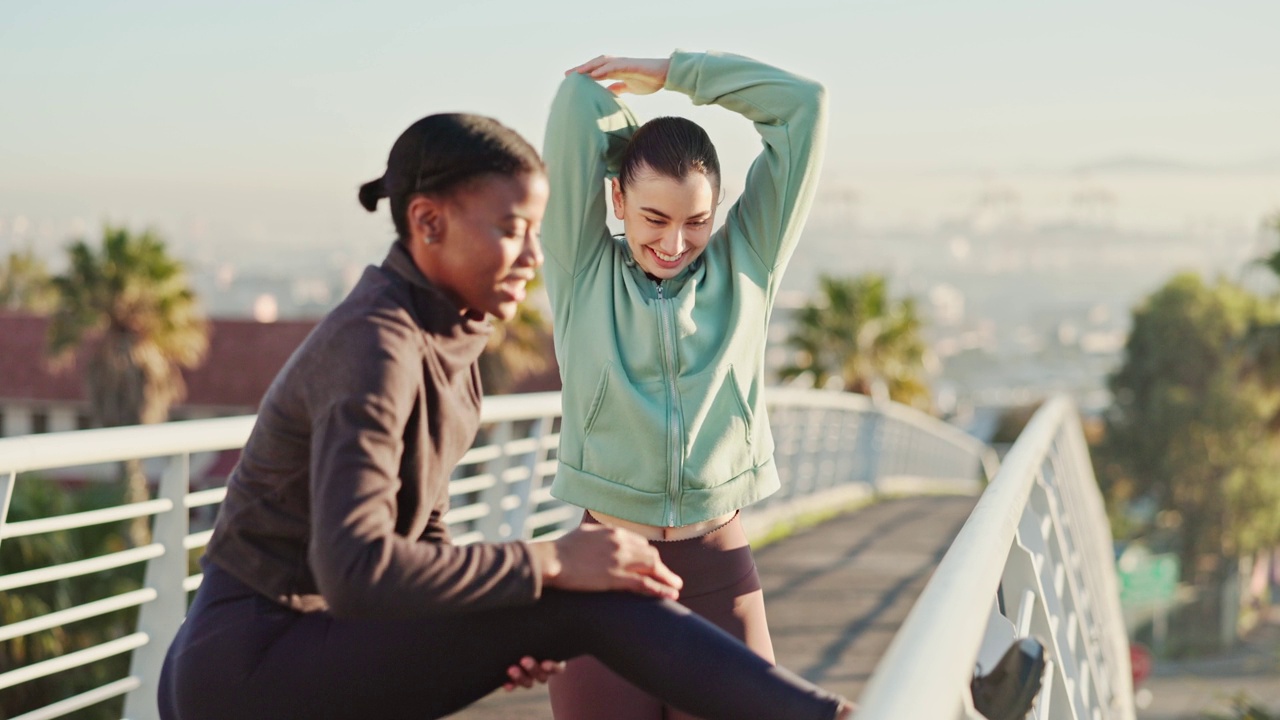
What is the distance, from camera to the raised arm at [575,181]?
2717 mm

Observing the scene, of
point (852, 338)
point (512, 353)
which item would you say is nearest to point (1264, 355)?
point (852, 338)

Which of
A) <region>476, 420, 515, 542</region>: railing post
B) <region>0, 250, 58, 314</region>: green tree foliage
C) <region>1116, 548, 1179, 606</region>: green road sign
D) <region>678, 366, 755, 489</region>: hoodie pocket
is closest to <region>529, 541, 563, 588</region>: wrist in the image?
<region>678, 366, 755, 489</region>: hoodie pocket

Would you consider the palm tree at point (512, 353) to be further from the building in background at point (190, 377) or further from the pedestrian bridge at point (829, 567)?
the building in background at point (190, 377)

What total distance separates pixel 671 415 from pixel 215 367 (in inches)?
2012

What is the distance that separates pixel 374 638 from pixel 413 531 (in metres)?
0.15

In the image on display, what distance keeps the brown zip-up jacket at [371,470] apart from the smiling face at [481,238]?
0.11ft

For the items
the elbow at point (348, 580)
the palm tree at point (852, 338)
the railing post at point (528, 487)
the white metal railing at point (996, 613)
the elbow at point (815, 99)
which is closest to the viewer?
the white metal railing at point (996, 613)

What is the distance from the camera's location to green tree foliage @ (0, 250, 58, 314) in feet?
235

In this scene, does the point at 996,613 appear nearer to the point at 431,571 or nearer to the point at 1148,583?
the point at 431,571

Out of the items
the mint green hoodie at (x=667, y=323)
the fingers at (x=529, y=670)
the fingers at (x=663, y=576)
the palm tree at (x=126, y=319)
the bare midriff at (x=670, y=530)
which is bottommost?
the palm tree at (x=126, y=319)

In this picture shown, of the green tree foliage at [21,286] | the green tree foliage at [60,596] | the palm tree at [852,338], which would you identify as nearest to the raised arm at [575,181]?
the green tree foliage at [60,596]

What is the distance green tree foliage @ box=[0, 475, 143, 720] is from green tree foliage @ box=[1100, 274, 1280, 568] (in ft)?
172

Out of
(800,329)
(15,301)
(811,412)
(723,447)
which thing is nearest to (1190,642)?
(800,329)

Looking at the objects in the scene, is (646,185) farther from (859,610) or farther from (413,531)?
(859,610)
